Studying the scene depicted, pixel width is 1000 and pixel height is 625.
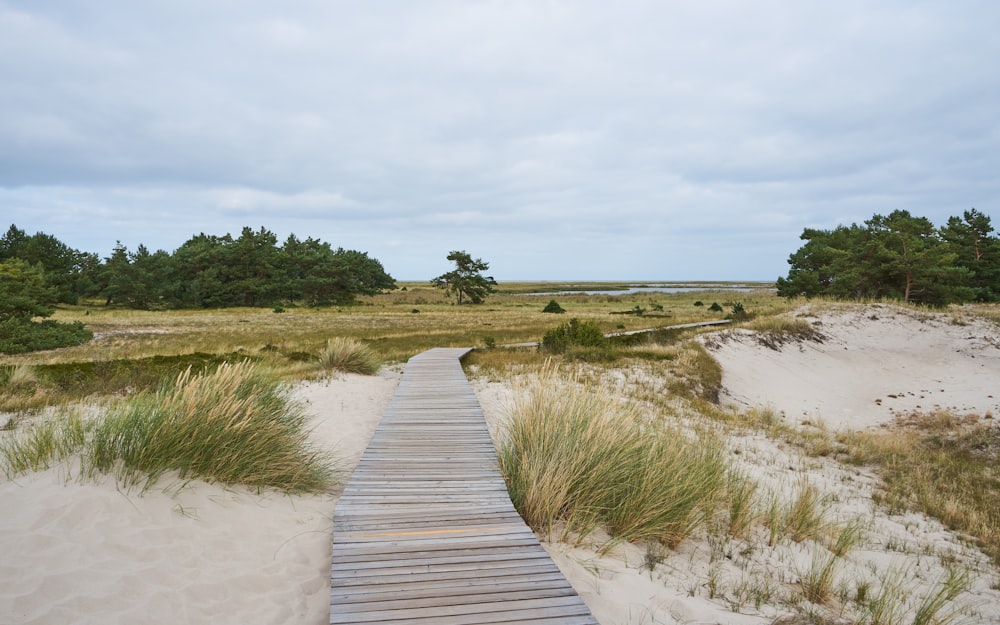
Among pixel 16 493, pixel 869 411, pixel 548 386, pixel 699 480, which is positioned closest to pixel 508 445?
pixel 548 386

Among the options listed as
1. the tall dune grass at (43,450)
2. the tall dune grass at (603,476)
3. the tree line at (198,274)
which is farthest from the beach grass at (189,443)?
the tree line at (198,274)

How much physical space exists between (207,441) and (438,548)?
9.57ft

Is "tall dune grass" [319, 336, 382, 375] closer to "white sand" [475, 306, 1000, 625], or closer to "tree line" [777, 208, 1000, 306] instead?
"white sand" [475, 306, 1000, 625]

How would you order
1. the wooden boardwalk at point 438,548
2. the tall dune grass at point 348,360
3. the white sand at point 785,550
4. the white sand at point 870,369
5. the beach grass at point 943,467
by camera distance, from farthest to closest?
the white sand at point 870,369 < the tall dune grass at point 348,360 < the beach grass at point 943,467 < the white sand at point 785,550 < the wooden boardwalk at point 438,548

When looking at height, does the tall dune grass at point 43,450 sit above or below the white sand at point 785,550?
above

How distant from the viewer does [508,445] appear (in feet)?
21.3

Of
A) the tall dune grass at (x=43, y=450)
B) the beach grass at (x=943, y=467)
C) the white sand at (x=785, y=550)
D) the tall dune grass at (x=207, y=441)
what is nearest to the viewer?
the white sand at (x=785, y=550)

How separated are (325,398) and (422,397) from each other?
10.3 feet

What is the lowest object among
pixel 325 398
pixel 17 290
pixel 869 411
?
pixel 869 411

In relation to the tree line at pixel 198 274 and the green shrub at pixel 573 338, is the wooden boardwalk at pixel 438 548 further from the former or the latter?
the tree line at pixel 198 274

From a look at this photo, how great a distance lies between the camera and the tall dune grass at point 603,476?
16.4 ft

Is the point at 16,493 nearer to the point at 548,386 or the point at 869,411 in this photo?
the point at 548,386

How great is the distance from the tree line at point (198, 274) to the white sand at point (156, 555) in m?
56.9

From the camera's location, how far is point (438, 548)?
13.3ft
